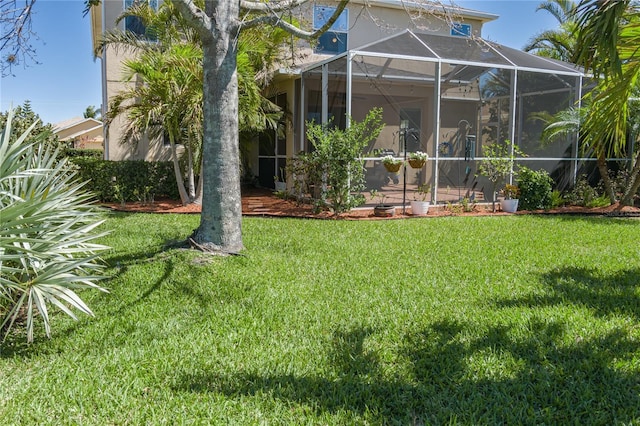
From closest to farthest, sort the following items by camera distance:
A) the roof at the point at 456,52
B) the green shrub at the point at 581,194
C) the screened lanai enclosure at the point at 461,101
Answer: the roof at the point at 456,52
the screened lanai enclosure at the point at 461,101
the green shrub at the point at 581,194

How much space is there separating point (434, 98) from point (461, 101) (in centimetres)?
130

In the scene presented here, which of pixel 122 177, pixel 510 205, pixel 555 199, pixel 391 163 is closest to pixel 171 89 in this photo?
pixel 122 177

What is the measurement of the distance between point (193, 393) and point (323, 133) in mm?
7412

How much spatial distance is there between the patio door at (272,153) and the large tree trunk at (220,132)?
6.78m

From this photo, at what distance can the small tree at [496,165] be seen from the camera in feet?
35.5

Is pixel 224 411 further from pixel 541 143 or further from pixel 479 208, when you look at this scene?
pixel 541 143

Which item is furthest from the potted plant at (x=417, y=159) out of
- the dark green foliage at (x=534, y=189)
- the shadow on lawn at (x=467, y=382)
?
the shadow on lawn at (x=467, y=382)

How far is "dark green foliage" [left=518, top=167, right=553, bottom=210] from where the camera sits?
36.2ft

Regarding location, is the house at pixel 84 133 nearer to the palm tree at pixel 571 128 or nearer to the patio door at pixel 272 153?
the patio door at pixel 272 153

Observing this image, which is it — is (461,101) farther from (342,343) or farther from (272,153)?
(342,343)

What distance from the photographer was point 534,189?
11.1 metres

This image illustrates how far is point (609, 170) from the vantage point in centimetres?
1245

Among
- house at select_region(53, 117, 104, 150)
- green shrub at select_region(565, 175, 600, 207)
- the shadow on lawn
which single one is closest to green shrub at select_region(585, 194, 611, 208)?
green shrub at select_region(565, 175, 600, 207)

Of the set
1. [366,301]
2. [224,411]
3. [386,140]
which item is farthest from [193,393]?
[386,140]
